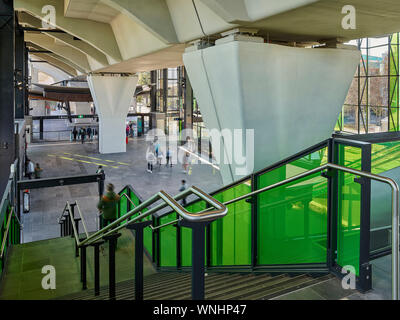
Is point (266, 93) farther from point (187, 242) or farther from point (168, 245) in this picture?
point (168, 245)

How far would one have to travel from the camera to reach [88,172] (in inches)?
863

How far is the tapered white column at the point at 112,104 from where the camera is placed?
87.2 feet

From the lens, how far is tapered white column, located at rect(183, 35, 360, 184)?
7477 mm

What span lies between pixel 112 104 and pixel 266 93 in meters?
21.3

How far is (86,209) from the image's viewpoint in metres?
15.2

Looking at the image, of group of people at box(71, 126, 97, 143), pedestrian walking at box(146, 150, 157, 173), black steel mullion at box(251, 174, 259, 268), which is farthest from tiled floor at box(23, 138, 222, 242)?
black steel mullion at box(251, 174, 259, 268)

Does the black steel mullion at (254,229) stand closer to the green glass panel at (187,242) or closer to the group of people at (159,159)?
the green glass panel at (187,242)

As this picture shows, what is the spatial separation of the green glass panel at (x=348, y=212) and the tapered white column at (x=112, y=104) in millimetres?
24550

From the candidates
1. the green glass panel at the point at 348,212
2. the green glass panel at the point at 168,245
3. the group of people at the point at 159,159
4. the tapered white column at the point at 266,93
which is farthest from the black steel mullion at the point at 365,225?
the group of people at the point at 159,159

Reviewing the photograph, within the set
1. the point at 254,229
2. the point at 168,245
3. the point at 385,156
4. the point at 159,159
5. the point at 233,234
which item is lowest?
the point at 168,245

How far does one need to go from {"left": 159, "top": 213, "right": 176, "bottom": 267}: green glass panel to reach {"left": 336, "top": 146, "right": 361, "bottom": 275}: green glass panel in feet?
14.8

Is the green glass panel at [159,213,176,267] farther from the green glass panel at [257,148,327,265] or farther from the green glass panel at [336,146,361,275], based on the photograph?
the green glass panel at [336,146,361,275]

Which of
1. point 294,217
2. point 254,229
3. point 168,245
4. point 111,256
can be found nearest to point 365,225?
point 294,217
